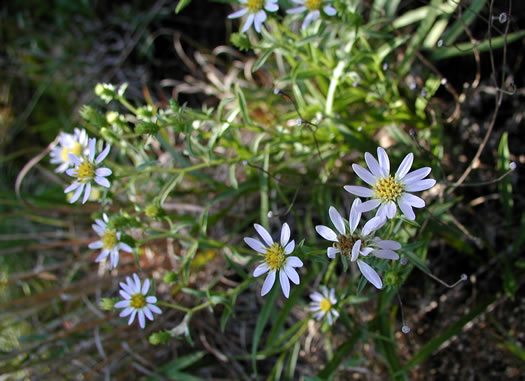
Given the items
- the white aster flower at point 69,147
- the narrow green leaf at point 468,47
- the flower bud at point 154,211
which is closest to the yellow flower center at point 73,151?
the white aster flower at point 69,147

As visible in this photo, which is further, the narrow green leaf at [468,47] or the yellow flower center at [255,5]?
the narrow green leaf at [468,47]

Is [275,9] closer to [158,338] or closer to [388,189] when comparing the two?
[388,189]

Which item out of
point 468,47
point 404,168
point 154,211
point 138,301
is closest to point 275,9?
point 404,168

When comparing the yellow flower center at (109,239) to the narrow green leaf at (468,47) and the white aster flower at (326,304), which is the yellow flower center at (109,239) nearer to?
the white aster flower at (326,304)

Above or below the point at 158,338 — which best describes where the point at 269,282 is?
above

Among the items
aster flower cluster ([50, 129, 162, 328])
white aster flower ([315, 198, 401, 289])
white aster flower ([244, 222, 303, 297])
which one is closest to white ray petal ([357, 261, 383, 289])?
white aster flower ([315, 198, 401, 289])

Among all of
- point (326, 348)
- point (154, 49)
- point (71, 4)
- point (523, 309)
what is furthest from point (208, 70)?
point (523, 309)

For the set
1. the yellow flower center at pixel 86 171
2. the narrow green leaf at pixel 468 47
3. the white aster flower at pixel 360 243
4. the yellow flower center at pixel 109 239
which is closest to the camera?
the white aster flower at pixel 360 243
